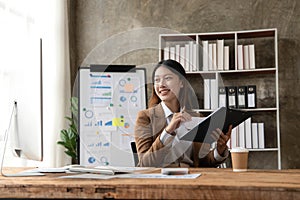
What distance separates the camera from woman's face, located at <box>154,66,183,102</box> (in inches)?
123

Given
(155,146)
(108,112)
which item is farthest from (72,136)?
(155,146)

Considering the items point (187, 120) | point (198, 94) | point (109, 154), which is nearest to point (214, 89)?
point (198, 94)

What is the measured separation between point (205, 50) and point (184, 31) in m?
0.41

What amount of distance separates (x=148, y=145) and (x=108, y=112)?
2.12 m

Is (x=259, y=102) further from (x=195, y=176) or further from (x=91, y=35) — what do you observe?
(x=195, y=176)

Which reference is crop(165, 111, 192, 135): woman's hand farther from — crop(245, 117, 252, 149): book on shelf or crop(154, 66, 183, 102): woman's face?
crop(245, 117, 252, 149): book on shelf

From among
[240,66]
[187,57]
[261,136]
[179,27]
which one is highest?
[179,27]

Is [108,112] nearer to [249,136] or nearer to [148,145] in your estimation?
[249,136]

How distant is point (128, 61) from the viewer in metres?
5.55

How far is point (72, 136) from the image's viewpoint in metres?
5.00

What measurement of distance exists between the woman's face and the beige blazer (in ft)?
0.32

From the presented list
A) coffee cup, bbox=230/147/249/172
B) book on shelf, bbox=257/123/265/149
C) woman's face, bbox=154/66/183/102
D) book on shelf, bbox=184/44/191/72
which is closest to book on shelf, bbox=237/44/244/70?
book on shelf, bbox=184/44/191/72

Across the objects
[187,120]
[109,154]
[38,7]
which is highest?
[38,7]

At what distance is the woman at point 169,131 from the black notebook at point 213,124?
4 centimetres
